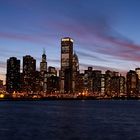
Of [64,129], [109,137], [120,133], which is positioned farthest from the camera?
[64,129]

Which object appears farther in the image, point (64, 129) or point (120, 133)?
point (64, 129)

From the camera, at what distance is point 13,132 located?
243 ft

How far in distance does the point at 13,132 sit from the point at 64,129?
961 cm

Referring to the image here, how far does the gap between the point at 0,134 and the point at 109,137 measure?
17180 millimetres

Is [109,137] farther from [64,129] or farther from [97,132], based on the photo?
[64,129]

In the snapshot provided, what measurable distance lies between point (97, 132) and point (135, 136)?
8347mm

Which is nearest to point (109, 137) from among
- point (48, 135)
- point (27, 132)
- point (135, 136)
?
point (135, 136)

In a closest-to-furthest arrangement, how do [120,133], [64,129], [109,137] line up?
[109,137] → [120,133] → [64,129]

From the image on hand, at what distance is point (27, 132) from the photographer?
73.9 meters

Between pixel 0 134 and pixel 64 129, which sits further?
pixel 64 129

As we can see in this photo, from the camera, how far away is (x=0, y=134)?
231 feet

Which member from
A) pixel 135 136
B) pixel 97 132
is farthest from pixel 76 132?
pixel 135 136

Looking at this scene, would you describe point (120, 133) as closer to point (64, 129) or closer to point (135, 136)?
point (135, 136)

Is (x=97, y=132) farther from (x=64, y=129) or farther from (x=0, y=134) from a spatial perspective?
(x=0, y=134)
